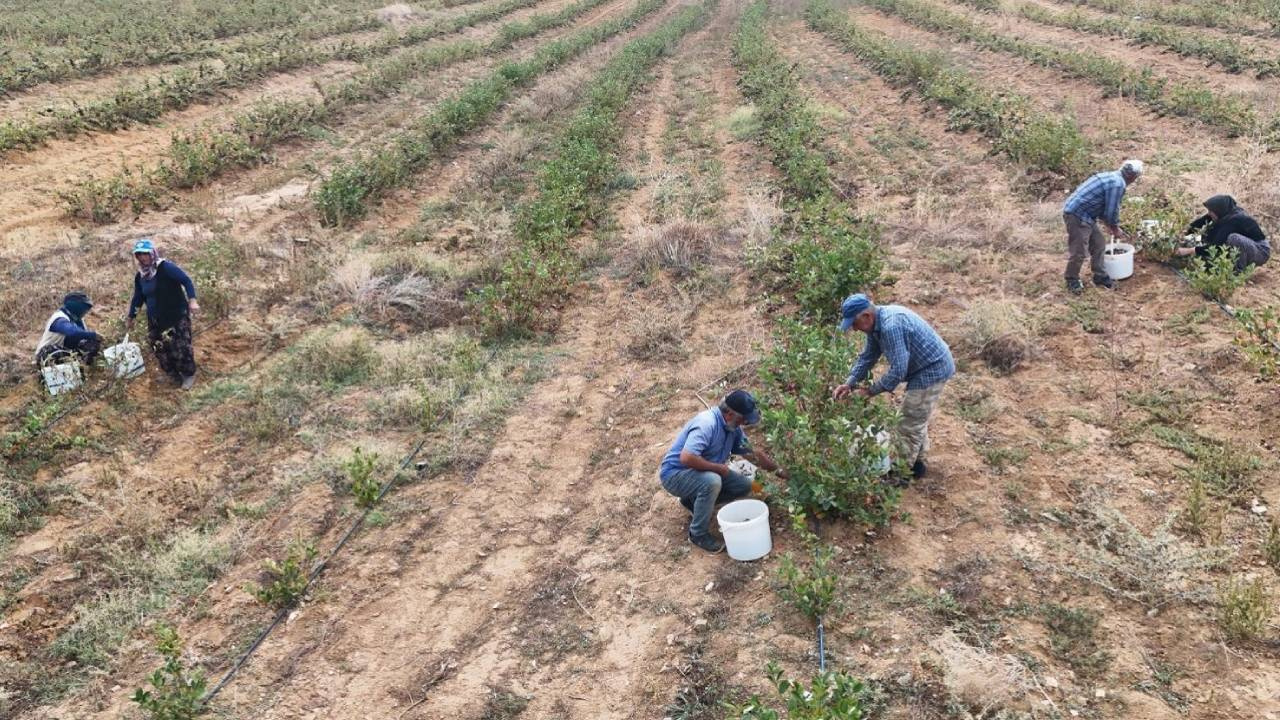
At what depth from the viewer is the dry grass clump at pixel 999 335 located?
23.7 feet

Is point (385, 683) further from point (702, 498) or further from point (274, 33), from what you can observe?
point (274, 33)

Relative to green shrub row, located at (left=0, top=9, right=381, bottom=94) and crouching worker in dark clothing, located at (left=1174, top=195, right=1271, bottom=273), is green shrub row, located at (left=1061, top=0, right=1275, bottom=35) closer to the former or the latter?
crouching worker in dark clothing, located at (left=1174, top=195, right=1271, bottom=273)

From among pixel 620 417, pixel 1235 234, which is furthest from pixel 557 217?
pixel 1235 234

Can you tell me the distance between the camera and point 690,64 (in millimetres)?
22484

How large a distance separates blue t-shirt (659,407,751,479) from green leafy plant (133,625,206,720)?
293 centimetres

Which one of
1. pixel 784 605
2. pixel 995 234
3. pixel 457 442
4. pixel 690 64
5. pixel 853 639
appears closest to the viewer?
pixel 853 639

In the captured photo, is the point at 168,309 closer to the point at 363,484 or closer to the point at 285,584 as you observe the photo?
the point at 363,484

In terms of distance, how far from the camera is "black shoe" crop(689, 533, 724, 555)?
5414 millimetres

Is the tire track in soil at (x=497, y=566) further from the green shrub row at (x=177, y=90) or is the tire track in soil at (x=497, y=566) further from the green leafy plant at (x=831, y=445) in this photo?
the green shrub row at (x=177, y=90)

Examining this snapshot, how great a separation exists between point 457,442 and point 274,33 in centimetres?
2053

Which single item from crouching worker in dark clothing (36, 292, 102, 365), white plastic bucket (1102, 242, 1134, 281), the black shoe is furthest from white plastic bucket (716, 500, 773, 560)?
crouching worker in dark clothing (36, 292, 102, 365)

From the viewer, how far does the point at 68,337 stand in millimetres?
7496

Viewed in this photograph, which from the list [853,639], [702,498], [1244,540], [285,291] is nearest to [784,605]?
[853,639]

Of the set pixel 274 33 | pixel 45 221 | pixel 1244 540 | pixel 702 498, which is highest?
pixel 274 33
